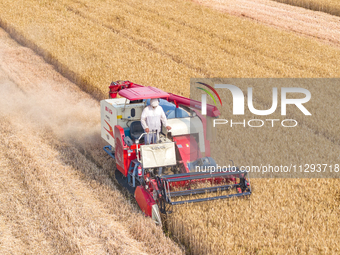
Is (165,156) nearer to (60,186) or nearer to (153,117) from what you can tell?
(153,117)

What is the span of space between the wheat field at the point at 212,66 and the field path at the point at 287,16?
1.76 meters

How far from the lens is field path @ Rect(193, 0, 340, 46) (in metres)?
23.5

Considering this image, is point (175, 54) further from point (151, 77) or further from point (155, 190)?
point (155, 190)

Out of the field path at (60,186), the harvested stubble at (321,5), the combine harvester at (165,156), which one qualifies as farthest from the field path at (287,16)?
the combine harvester at (165,156)

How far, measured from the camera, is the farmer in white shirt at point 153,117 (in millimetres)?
8570

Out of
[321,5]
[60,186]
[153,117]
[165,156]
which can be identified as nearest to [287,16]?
[321,5]

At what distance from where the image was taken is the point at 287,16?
2686 centimetres

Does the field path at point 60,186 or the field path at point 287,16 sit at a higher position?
the field path at point 287,16

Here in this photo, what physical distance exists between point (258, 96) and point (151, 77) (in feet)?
13.1

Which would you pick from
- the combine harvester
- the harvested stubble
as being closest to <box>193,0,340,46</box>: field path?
the harvested stubble

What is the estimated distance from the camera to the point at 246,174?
7895 millimetres

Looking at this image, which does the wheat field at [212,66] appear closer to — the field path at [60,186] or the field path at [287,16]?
the field path at [60,186]

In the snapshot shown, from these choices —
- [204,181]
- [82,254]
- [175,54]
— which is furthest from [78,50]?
[82,254]

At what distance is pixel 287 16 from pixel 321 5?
4792 millimetres
